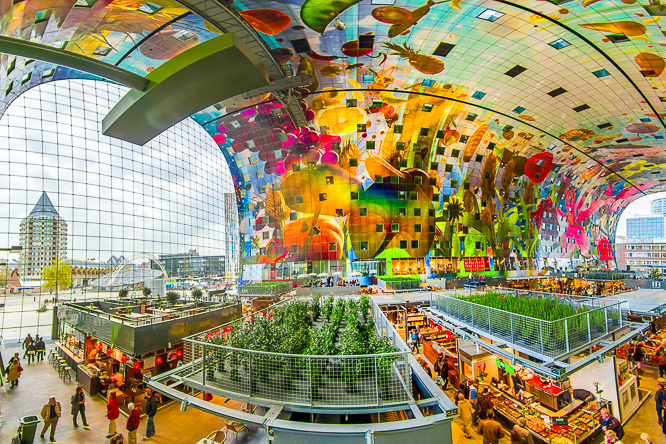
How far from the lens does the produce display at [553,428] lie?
7132 mm

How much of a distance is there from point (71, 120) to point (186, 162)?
1069cm

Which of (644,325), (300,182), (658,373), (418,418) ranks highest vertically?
(300,182)

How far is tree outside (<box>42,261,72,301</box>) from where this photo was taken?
21.3m

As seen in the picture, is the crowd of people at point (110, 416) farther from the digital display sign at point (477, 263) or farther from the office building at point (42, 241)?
the digital display sign at point (477, 263)

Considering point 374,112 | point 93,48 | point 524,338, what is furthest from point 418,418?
point 374,112

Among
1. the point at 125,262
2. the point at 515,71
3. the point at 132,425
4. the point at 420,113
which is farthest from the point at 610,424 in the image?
the point at 125,262

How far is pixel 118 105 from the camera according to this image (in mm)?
3643

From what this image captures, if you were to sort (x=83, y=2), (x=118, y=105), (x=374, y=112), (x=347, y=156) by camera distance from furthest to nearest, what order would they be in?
(x=347, y=156) < (x=374, y=112) < (x=83, y=2) < (x=118, y=105)

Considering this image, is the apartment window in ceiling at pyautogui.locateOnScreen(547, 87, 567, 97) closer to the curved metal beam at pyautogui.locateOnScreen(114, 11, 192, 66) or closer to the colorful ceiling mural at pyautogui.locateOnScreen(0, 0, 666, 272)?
the colorful ceiling mural at pyautogui.locateOnScreen(0, 0, 666, 272)

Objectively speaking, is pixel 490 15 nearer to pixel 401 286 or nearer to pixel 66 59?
pixel 401 286

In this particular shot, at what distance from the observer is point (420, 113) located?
26.5 meters

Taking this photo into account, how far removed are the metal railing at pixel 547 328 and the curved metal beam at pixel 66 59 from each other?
7.58 metres

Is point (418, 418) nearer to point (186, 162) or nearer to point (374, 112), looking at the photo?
point (374, 112)

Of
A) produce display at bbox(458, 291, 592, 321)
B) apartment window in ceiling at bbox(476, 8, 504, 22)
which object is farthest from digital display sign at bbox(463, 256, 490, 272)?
produce display at bbox(458, 291, 592, 321)
